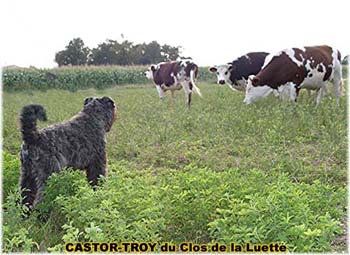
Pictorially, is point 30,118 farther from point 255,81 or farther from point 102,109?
point 255,81

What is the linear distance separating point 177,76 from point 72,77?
45.0ft

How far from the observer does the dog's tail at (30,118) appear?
4.12m

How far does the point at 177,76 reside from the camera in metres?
16.2

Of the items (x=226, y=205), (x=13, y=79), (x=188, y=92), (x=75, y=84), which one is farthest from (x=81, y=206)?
(x=75, y=84)

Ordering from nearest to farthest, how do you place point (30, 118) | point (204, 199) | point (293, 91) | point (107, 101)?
point (204, 199), point (30, 118), point (107, 101), point (293, 91)

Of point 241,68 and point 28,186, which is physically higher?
point 241,68

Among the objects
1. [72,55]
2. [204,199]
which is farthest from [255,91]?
[72,55]

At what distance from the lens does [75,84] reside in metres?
28.5

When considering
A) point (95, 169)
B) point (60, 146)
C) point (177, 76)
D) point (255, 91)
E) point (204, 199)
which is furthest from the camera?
point (177, 76)

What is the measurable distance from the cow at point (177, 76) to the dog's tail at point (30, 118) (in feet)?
33.9

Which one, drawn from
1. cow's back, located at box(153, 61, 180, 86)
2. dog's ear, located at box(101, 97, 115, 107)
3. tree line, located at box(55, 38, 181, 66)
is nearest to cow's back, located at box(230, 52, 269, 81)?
cow's back, located at box(153, 61, 180, 86)

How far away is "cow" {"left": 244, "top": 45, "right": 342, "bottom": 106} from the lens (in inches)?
460

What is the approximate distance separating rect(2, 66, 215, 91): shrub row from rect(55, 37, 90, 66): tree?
7286 millimetres

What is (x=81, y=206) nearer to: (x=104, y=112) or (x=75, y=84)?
(x=104, y=112)
